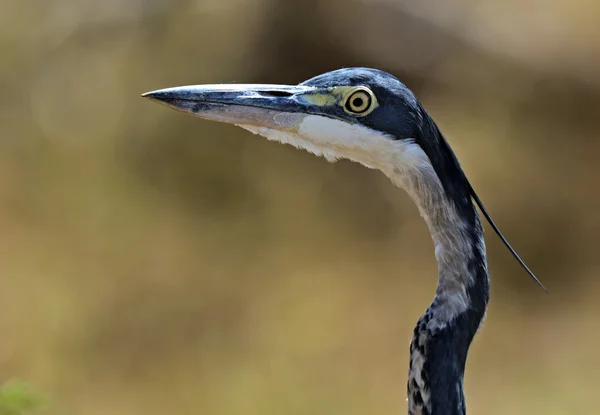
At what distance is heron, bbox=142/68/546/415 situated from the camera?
1723mm

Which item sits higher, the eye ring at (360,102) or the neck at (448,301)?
the eye ring at (360,102)

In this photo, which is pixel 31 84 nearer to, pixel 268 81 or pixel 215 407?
pixel 268 81

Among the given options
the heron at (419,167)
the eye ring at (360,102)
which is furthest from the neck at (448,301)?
the eye ring at (360,102)

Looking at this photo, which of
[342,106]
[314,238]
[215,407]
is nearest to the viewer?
[342,106]

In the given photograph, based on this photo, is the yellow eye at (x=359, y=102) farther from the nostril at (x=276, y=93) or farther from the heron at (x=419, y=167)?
the nostril at (x=276, y=93)

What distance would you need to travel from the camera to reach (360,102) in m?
1.78

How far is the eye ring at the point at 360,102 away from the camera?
1759mm

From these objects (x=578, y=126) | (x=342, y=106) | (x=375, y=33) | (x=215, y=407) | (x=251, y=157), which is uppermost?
(x=375, y=33)

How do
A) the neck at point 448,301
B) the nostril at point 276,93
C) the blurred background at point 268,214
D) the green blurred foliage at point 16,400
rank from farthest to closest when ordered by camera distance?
the blurred background at point 268,214, the nostril at point 276,93, the neck at point 448,301, the green blurred foliage at point 16,400

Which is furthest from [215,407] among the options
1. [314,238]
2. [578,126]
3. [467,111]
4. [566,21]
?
[566,21]

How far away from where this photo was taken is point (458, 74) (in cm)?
546

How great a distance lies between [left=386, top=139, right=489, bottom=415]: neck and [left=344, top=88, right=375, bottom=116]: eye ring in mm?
157

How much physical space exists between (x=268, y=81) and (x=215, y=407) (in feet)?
7.49

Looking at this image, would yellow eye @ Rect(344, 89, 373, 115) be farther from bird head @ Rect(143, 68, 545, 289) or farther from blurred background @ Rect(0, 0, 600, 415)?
blurred background @ Rect(0, 0, 600, 415)
